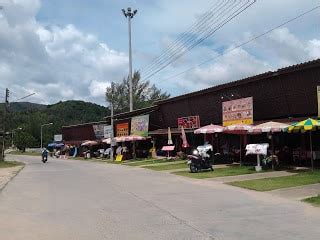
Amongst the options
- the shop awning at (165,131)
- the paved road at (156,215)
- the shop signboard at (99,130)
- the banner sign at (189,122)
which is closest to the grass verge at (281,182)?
the paved road at (156,215)

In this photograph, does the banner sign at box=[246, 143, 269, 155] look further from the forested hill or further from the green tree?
the forested hill

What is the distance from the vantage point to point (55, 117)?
6220 inches

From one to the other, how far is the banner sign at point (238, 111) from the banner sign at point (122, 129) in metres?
24.7

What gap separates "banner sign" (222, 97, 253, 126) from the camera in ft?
103

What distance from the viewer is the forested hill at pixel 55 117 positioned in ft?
462

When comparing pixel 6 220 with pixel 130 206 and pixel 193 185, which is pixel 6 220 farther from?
pixel 193 185

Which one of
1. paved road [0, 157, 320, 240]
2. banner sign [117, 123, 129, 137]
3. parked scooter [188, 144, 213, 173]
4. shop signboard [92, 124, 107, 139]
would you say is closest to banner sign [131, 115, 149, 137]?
banner sign [117, 123, 129, 137]

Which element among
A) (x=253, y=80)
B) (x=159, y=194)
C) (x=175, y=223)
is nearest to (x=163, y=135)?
(x=253, y=80)

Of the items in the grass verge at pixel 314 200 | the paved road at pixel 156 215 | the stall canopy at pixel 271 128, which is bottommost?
the paved road at pixel 156 215

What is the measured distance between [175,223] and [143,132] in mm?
40085

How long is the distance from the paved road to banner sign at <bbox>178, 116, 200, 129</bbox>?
21.3 m

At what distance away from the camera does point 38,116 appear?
484ft

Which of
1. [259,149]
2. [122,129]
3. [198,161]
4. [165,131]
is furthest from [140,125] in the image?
[259,149]

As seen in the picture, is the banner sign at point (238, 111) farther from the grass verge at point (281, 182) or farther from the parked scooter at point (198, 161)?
the grass verge at point (281, 182)
